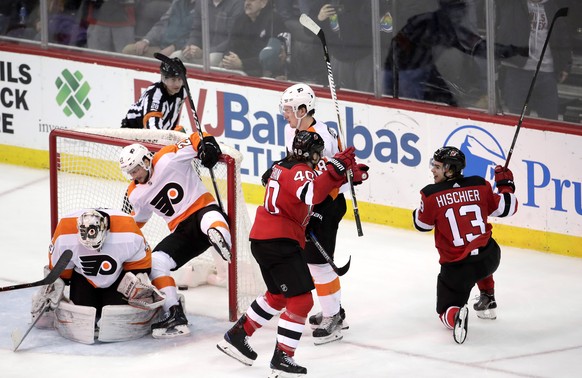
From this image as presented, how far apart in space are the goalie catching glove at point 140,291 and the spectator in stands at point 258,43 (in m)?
2.71

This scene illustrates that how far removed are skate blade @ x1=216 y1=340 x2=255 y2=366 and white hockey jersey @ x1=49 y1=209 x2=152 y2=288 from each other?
0.62 metres

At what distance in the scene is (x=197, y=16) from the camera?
30.0ft

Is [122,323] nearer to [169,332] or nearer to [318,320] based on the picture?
[169,332]

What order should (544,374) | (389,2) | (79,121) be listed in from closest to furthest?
1. (544,374)
2. (389,2)
3. (79,121)

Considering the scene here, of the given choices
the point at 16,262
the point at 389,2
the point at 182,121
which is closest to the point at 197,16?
the point at 182,121

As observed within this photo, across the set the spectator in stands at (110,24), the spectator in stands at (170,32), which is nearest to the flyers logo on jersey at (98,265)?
the spectator in stands at (170,32)

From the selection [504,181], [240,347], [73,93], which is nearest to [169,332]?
[240,347]

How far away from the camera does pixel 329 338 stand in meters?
6.56

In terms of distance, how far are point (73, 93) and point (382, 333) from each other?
3.82 metres

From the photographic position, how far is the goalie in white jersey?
21.1 feet

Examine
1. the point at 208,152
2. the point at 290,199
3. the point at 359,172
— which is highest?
the point at 208,152

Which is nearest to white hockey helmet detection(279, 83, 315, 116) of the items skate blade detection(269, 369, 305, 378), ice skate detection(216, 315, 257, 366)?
ice skate detection(216, 315, 257, 366)

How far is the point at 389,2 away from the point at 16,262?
270cm

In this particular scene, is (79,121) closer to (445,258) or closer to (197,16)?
(197,16)
